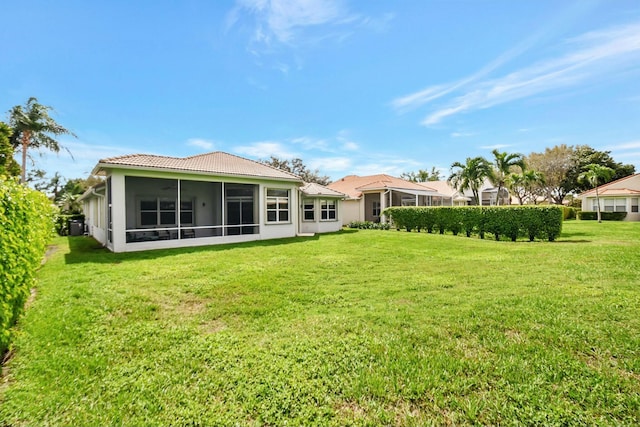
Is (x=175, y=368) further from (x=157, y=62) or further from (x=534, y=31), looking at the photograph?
(x=157, y=62)

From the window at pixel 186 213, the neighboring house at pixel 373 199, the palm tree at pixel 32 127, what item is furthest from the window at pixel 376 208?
the palm tree at pixel 32 127

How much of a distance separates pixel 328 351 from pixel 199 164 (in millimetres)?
13740

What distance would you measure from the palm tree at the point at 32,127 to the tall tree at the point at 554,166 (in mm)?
58776

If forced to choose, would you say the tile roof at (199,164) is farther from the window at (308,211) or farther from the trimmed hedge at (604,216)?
the trimmed hedge at (604,216)

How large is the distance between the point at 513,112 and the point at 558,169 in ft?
106

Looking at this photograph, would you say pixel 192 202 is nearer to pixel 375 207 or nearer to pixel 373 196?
pixel 373 196

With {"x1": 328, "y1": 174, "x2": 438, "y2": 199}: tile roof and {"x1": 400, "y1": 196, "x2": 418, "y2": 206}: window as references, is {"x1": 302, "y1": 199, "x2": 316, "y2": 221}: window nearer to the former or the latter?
{"x1": 328, "y1": 174, "x2": 438, "y2": 199}: tile roof

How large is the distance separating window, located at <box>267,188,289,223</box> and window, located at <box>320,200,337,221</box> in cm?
449

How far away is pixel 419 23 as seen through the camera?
10.2 m

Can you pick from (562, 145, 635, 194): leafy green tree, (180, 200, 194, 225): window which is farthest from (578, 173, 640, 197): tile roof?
(180, 200, 194, 225): window

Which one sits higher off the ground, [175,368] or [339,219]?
[339,219]

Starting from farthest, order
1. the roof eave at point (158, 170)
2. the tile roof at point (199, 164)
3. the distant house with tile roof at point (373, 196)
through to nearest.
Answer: the distant house with tile roof at point (373, 196)
the tile roof at point (199, 164)
the roof eave at point (158, 170)

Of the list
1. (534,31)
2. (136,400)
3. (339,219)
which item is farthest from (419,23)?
(339,219)

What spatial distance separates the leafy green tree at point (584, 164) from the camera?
40.8 meters
